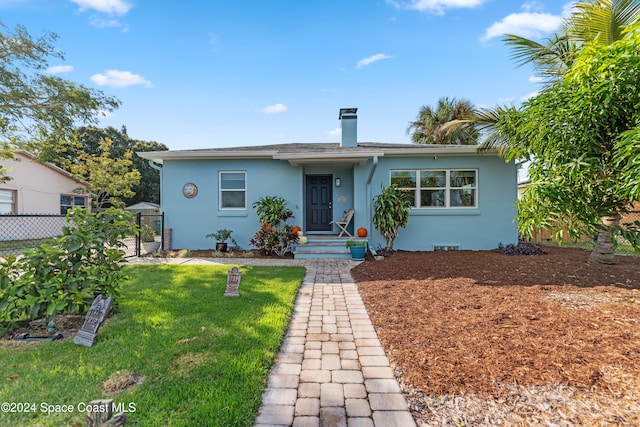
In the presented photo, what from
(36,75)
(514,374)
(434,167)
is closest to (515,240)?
(434,167)

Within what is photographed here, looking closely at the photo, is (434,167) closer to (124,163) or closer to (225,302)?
(225,302)

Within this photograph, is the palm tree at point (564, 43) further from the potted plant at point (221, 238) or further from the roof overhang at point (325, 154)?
the potted plant at point (221, 238)

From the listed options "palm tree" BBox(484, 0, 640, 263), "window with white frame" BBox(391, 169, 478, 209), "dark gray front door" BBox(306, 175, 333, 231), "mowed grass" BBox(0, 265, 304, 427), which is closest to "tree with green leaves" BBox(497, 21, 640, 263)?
"palm tree" BBox(484, 0, 640, 263)

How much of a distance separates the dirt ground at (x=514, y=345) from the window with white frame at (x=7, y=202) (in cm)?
1753

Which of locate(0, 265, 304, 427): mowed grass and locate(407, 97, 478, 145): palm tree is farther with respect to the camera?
locate(407, 97, 478, 145): palm tree

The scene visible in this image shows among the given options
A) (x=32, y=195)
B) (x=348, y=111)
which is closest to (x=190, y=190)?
(x=348, y=111)

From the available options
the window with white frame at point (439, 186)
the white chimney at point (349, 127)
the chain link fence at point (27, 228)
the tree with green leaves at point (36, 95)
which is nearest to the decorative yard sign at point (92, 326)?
the tree with green leaves at point (36, 95)

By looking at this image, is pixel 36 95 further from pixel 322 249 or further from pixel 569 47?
pixel 569 47

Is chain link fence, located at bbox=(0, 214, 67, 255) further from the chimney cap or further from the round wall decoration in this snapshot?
the chimney cap

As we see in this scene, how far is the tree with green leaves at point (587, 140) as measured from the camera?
2.77 m

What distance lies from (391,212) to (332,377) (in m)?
6.31

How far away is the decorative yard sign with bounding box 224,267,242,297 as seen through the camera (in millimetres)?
4402

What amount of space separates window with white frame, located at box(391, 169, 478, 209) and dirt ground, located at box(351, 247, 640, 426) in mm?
Answer: 3806

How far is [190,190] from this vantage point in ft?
30.2
